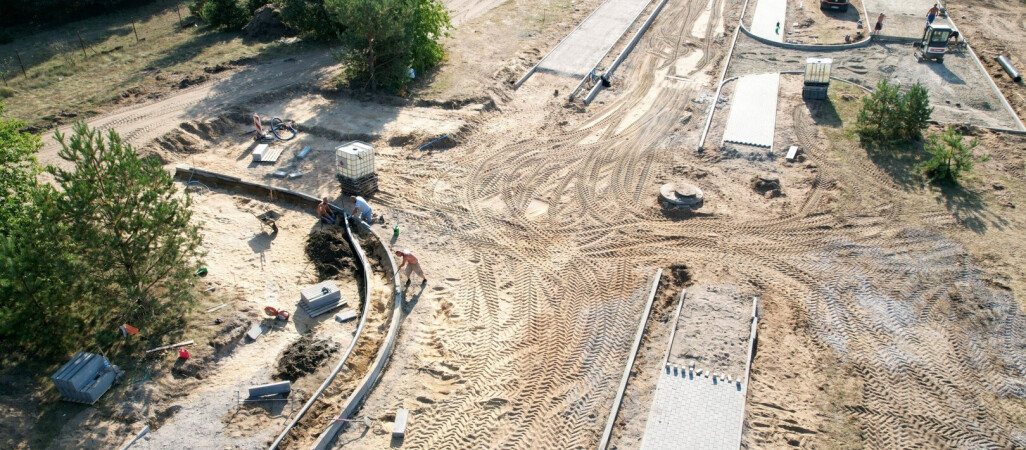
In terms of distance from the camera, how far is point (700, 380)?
12852 mm

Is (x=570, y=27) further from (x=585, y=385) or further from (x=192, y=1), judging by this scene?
(x=585, y=385)

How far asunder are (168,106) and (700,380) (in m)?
18.8

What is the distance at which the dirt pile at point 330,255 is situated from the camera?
1619cm

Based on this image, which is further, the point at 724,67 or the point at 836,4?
the point at 836,4

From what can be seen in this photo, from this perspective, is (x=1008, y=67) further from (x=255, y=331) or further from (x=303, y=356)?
(x=255, y=331)

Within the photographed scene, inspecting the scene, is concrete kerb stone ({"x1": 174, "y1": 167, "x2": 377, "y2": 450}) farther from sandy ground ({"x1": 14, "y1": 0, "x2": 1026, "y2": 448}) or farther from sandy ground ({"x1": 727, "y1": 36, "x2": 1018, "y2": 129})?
sandy ground ({"x1": 727, "y1": 36, "x2": 1018, "y2": 129})

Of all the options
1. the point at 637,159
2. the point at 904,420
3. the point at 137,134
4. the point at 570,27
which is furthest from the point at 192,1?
the point at 904,420

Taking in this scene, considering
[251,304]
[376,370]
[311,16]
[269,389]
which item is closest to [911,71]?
[311,16]

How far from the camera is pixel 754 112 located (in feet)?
76.1

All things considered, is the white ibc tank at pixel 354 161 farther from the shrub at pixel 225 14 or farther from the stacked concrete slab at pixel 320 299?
the shrub at pixel 225 14

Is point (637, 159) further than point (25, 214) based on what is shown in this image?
Yes

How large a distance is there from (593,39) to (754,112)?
9201mm

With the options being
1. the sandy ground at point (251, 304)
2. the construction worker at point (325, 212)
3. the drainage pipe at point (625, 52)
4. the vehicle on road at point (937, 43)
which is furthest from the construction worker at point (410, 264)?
the vehicle on road at point (937, 43)

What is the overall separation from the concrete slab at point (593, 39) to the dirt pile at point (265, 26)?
1151 cm
